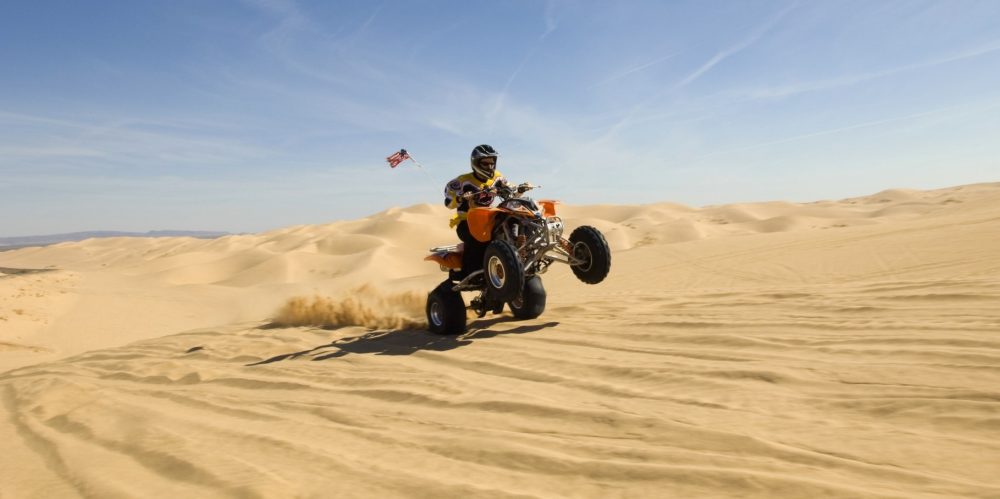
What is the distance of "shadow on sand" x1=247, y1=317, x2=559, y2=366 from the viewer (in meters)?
5.56

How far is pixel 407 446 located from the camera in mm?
2930

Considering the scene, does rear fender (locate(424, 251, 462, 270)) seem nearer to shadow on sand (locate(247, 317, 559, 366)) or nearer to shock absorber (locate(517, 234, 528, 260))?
shadow on sand (locate(247, 317, 559, 366))

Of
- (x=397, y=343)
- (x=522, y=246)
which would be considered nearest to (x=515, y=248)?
(x=522, y=246)

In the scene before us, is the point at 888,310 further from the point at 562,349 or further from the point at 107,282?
the point at 107,282

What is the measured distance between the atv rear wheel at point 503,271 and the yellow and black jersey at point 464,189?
72cm

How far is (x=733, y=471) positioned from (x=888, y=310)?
352 cm

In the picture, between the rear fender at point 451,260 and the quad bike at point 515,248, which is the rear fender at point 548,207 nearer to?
the quad bike at point 515,248

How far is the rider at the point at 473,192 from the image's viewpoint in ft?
20.4

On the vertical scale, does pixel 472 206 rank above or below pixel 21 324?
above

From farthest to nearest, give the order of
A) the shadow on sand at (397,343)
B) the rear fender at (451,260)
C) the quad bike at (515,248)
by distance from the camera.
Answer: the rear fender at (451,260)
the quad bike at (515,248)
the shadow on sand at (397,343)

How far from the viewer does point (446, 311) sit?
6.23 m

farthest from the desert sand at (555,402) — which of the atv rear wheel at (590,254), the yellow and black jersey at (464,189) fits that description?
the yellow and black jersey at (464,189)

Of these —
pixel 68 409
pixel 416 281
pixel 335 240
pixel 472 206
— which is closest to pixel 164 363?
pixel 68 409

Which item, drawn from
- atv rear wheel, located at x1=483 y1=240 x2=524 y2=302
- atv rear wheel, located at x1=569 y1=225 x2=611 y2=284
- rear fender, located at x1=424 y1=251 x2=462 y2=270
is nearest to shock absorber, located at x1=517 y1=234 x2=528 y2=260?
atv rear wheel, located at x1=483 y1=240 x2=524 y2=302
